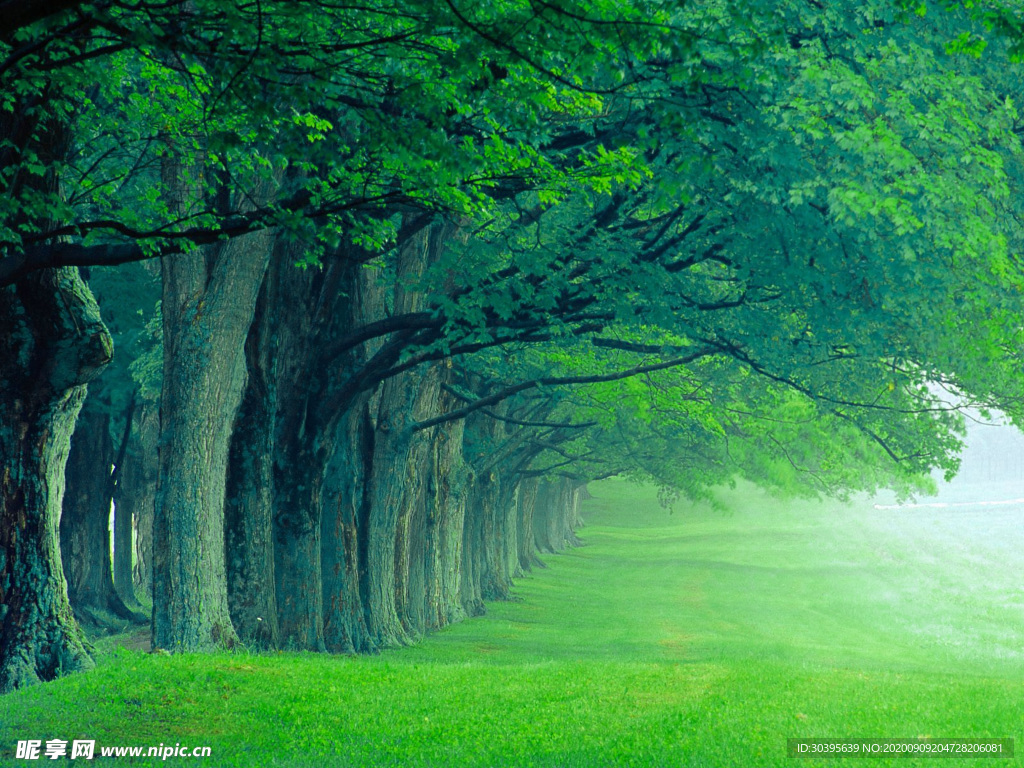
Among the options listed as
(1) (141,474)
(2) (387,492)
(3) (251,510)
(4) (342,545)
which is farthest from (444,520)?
(3) (251,510)

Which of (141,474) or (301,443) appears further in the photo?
(141,474)

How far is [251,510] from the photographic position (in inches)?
625

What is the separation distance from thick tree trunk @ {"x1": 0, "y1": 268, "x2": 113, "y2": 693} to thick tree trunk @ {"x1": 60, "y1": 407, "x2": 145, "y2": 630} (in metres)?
14.2

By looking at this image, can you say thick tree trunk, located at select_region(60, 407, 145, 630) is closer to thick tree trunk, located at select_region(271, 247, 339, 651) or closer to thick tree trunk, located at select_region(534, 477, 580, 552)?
thick tree trunk, located at select_region(271, 247, 339, 651)

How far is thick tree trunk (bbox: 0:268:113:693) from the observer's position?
474 inches

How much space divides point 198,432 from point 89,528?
15336 millimetres

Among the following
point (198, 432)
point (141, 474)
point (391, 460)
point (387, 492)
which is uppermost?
point (198, 432)

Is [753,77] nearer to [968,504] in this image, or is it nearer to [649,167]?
[649,167]

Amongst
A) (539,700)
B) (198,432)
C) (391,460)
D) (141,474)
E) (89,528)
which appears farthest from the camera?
(141,474)

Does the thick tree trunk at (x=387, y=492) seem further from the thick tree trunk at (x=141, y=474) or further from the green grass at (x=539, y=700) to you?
the thick tree trunk at (x=141, y=474)

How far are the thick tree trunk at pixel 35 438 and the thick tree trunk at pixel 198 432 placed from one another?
1.40 meters

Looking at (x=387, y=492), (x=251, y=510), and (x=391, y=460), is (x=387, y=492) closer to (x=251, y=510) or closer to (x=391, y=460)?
(x=391, y=460)

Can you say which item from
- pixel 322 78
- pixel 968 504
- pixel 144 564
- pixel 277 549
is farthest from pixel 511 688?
pixel 968 504

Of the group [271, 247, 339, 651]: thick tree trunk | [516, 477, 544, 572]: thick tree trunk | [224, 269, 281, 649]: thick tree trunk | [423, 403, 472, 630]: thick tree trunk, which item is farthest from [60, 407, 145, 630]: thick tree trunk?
[516, 477, 544, 572]: thick tree trunk
